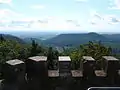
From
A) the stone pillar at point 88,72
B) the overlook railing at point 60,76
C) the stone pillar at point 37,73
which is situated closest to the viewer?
the overlook railing at point 60,76

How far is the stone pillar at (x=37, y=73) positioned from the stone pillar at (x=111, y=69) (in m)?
1.96

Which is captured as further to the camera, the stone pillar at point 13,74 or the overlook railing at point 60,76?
the overlook railing at point 60,76

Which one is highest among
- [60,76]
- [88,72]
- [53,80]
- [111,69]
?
[111,69]

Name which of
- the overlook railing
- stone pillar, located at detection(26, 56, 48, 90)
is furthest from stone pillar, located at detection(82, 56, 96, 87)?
stone pillar, located at detection(26, 56, 48, 90)

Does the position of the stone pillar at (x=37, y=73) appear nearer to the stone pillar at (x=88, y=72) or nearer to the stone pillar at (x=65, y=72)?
the stone pillar at (x=65, y=72)

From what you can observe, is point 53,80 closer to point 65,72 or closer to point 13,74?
point 65,72

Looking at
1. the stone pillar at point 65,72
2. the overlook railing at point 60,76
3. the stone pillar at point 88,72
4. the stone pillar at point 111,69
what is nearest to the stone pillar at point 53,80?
the overlook railing at point 60,76

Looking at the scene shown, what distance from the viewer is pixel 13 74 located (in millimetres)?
7762

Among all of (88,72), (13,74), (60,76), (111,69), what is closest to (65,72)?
(60,76)

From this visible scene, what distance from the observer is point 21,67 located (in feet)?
25.8

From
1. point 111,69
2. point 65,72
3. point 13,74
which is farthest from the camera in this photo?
point 65,72

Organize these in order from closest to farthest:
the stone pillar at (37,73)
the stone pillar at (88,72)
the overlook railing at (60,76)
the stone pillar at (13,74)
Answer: the stone pillar at (13,74), the overlook railing at (60,76), the stone pillar at (37,73), the stone pillar at (88,72)

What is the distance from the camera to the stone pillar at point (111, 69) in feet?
26.6

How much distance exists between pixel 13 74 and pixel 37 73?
80 cm
